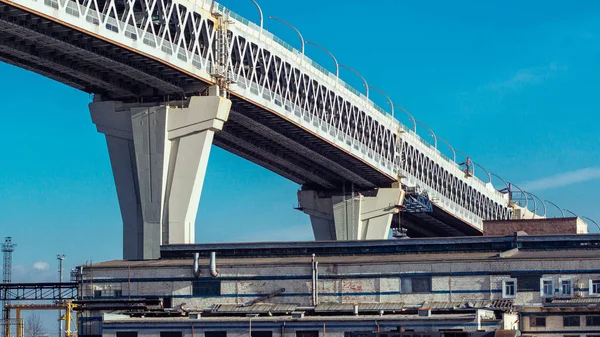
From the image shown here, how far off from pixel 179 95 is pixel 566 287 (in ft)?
112

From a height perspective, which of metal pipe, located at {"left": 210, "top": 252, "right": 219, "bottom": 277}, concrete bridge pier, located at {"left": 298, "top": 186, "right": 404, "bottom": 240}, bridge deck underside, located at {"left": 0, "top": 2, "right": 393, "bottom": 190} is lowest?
metal pipe, located at {"left": 210, "top": 252, "right": 219, "bottom": 277}

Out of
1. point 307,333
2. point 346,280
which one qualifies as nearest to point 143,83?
point 346,280

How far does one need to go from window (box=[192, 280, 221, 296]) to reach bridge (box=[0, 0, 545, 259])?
Answer: 10.2 metres

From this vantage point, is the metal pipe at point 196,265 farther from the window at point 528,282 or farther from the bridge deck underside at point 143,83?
the window at point 528,282

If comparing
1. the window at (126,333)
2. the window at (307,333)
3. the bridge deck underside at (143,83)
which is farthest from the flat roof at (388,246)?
the window at (307,333)

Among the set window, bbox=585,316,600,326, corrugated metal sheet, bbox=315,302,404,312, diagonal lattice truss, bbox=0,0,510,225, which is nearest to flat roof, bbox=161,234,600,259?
corrugated metal sheet, bbox=315,302,404,312

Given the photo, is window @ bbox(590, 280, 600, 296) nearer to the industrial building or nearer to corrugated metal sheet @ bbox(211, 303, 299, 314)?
the industrial building

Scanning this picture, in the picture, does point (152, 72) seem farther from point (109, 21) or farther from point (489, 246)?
point (489, 246)

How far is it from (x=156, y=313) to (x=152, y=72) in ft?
71.1

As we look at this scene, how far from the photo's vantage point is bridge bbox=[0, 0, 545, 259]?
77938mm

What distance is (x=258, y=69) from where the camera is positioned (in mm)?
104125

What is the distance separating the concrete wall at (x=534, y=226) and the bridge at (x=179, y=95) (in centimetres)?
1567

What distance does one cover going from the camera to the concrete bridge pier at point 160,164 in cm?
8975

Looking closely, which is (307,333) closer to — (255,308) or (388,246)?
(255,308)
